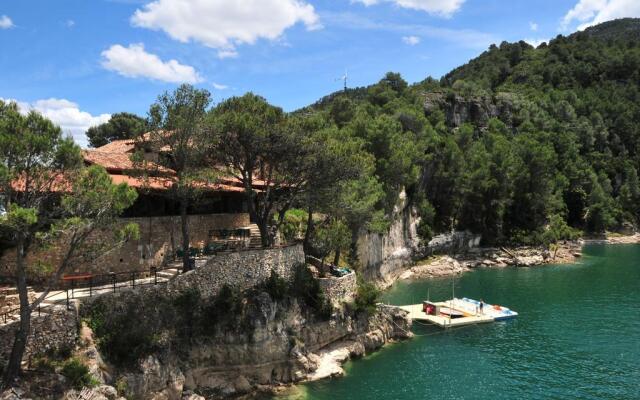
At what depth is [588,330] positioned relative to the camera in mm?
40938

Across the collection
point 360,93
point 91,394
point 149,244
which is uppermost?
point 360,93

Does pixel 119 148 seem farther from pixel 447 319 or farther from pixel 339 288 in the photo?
pixel 447 319

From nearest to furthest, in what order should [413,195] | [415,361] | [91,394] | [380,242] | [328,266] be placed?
1. [91,394]
2. [415,361]
3. [328,266]
4. [380,242]
5. [413,195]

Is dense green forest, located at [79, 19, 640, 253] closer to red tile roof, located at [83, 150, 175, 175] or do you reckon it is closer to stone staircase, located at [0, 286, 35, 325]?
red tile roof, located at [83, 150, 175, 175]

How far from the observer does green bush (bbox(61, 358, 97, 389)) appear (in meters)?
20.7

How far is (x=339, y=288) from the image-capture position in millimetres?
35562

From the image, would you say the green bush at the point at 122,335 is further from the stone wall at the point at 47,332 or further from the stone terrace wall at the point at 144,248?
the stone terrace wall at the point at 144,248

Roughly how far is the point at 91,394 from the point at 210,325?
8.11 meters

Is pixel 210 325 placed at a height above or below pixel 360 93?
below

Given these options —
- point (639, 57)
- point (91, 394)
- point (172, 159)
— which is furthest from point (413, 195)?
point (639, 57)

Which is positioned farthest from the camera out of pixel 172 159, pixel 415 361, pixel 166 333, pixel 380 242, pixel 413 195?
pixel 413 195

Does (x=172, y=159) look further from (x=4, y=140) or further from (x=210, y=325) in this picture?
(x=4, y=140)

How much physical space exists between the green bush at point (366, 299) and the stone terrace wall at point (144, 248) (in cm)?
1181

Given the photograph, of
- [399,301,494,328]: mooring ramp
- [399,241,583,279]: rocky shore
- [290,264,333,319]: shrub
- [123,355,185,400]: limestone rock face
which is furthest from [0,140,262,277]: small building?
[399,241,583,279]: rocky shore
